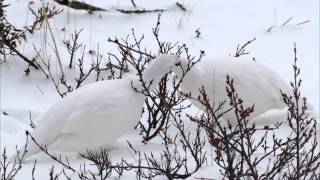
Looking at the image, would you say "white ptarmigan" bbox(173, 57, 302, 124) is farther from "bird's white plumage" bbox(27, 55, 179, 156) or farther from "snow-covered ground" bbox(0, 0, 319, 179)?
"snow-covered ground" bbox(0, 0, 319, 179)

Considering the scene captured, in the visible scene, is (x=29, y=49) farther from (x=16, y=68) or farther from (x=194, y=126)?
(x=194, y=126)

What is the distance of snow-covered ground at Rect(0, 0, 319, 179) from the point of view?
5.32 m

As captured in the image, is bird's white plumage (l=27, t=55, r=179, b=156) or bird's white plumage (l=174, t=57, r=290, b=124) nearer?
bird's white plumage (l=27, t=55, r=179, b=156)

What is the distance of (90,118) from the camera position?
3494 mm

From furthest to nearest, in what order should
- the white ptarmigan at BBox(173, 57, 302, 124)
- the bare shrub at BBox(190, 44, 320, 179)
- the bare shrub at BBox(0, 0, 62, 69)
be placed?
the bare shrub at BBox(0, 0, 62, 69)
the white ptarmigan at BBox(173, 57, 302, 124)
the bare shrub at BBox(190, 44, 320, 179)

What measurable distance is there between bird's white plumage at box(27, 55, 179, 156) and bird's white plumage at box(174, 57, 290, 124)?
433 mm

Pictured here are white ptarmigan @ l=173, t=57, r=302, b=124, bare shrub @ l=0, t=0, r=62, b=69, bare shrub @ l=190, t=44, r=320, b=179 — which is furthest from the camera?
bare shrub @ l=0, t=0, r=62, b=69

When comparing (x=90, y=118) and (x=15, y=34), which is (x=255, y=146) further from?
(x=15, y=34)

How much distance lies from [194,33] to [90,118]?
306 centimetres

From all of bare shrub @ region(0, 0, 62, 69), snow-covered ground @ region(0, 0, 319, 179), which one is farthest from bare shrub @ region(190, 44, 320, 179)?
bare shrub @ region(0, 0, 62, 69)

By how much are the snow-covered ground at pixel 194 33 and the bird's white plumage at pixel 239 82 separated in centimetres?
97

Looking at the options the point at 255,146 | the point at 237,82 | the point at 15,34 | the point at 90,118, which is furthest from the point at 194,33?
the point at 255,146

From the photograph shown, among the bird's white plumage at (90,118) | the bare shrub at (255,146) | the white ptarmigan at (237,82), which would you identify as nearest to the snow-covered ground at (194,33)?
the white ptarmigan at (237,82)

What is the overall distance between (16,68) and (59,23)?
92 centimetres
